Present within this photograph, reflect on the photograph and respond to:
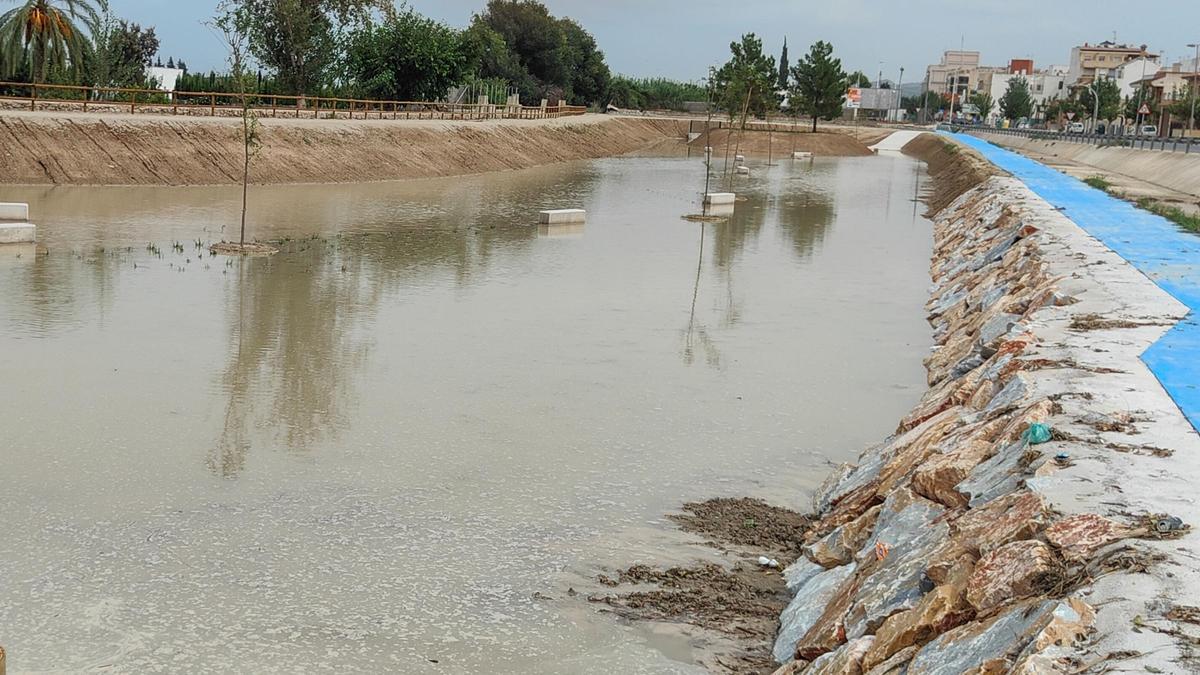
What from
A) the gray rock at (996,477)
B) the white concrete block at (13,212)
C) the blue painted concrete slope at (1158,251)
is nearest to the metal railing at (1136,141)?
the blue painted concrete slope at (1158,251)

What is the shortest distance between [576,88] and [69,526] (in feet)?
365

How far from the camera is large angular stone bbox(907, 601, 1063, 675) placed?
621cm

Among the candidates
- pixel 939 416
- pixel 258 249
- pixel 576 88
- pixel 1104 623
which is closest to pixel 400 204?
pixel 258 249

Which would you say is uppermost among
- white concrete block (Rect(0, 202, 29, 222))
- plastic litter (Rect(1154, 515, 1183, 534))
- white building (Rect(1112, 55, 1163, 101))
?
white building (Rect(1112, 55, 1163, 101))

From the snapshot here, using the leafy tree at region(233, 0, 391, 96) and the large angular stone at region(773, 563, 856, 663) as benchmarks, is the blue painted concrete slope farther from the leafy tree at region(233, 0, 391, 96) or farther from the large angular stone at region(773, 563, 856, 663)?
the leafy tree at region(233, 0, 391, 96)

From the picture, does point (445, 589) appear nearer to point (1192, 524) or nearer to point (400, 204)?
point (1192, 524)

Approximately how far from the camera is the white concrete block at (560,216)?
35.6 metres

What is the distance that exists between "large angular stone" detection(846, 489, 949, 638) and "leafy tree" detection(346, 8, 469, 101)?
2612 inches

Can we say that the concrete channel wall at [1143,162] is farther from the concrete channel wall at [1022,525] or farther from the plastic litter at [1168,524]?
the plastic litter at [1168,524]

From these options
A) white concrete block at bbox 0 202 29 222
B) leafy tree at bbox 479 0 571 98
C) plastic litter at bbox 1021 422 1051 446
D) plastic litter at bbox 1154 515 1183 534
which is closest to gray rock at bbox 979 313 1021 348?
plastic litter at bbox 1021 422 1051 446

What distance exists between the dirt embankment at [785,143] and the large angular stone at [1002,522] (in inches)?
3205

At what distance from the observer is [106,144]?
1666 inches

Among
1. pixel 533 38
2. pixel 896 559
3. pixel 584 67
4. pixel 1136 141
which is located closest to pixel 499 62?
pixel 533 38

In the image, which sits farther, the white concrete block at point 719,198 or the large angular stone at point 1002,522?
the white concrete block at point 719,198
